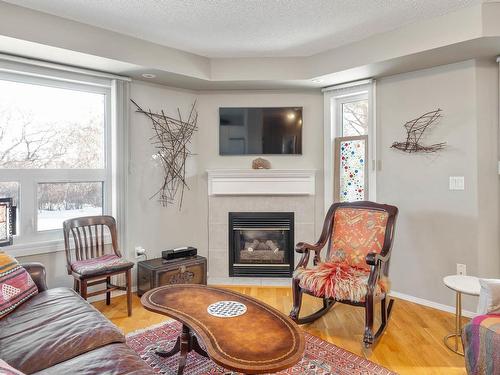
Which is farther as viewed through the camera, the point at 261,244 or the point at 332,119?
the point at 261,244

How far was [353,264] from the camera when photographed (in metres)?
2.89

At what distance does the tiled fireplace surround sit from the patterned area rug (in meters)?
1.45

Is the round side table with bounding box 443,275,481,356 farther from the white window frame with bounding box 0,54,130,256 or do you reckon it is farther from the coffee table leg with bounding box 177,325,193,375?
the white window frame with bounding box 0,54,130,256

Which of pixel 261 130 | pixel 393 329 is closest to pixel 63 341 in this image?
pixel 393 329

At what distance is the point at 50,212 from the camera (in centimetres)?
314

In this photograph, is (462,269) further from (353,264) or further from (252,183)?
(252,183)

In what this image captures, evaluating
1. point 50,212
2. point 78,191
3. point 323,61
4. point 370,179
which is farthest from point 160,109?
point 370,179

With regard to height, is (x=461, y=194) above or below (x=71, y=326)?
above

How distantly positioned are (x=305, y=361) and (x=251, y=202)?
2.00 meters

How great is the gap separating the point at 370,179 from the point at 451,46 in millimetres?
1404

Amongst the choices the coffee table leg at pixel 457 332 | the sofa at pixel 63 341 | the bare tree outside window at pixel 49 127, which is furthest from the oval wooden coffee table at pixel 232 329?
the bare tree outside window at pixel 49 127

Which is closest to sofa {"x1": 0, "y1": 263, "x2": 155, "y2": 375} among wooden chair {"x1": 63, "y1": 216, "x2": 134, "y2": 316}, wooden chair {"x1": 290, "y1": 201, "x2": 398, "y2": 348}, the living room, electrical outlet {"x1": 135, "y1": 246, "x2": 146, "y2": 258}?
the living room

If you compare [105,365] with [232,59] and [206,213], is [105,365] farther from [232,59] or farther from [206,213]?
[232,59]

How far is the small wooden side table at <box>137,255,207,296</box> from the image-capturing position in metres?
3.23
